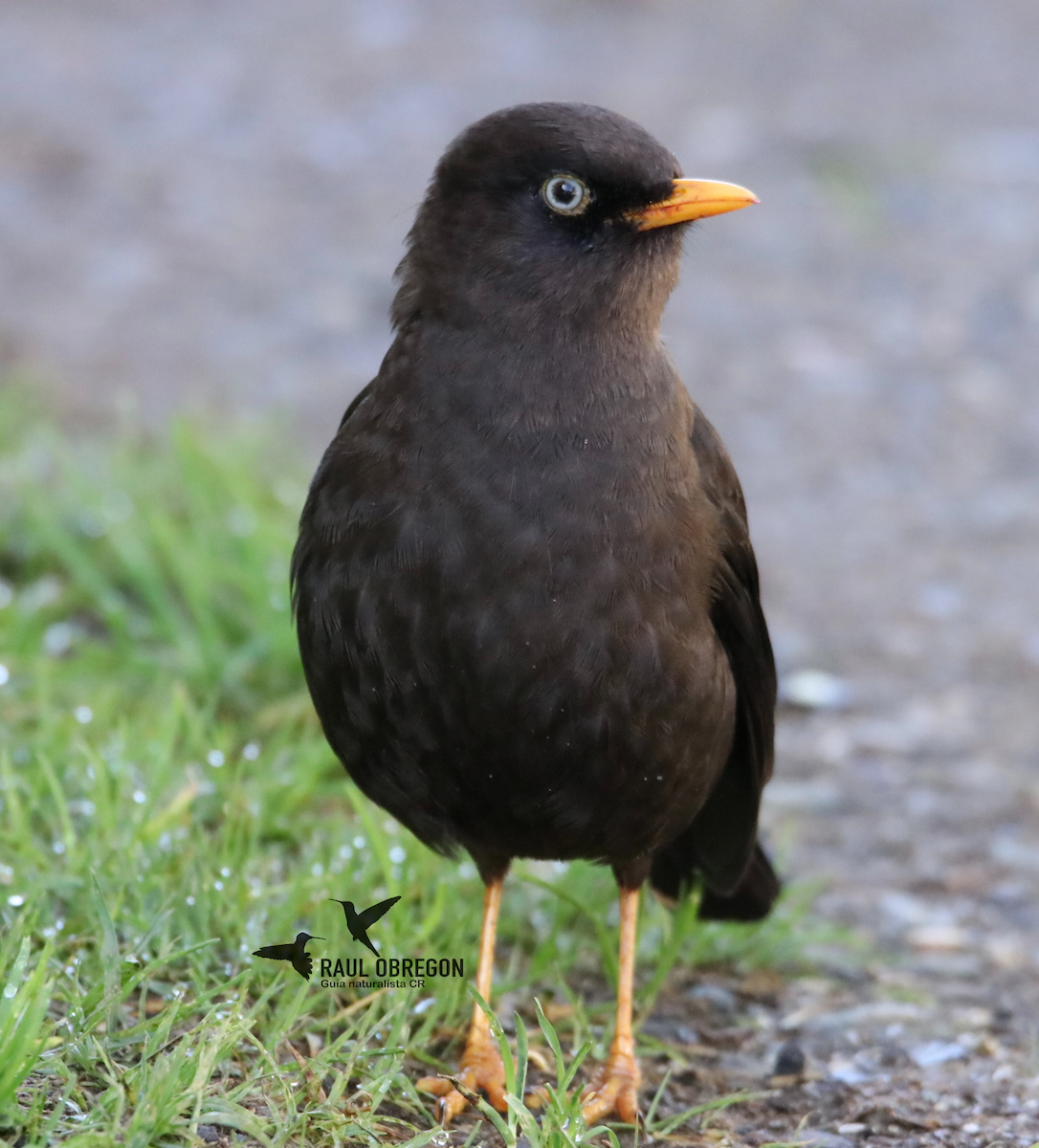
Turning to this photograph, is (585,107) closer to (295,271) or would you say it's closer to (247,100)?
(295,271)

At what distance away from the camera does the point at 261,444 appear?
6.65m

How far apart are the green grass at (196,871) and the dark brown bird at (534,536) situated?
1.14 ft

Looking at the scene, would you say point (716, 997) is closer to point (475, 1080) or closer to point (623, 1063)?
point (623, 1063)

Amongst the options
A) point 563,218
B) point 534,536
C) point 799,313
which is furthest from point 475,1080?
point 799,313

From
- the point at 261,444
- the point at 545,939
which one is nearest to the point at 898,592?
the point at 261,444

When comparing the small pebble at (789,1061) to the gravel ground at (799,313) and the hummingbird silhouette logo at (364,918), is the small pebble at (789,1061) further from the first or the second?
the hummingbird silhouette logo at (364,918)

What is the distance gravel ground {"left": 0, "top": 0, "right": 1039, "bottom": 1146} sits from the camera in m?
4.64

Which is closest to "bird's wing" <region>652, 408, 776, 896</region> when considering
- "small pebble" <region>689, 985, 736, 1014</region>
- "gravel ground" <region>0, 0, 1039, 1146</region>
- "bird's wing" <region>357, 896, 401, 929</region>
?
"small pebble" <region>689, 985, 736, 1014</region>

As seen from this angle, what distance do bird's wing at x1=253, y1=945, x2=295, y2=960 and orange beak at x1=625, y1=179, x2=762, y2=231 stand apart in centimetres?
168

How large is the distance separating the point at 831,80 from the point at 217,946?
979cm

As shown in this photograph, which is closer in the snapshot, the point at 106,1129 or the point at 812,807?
the point at 106,1129

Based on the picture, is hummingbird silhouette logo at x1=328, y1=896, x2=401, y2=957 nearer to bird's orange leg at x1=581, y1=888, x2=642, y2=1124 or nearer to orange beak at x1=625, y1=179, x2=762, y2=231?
bird's orange leg at x1=581, y1=888, x2=642, y2=1124

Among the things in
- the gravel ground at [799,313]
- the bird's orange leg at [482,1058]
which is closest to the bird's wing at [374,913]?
the bird's orange leg at [482,1058]

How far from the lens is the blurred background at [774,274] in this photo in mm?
5926
